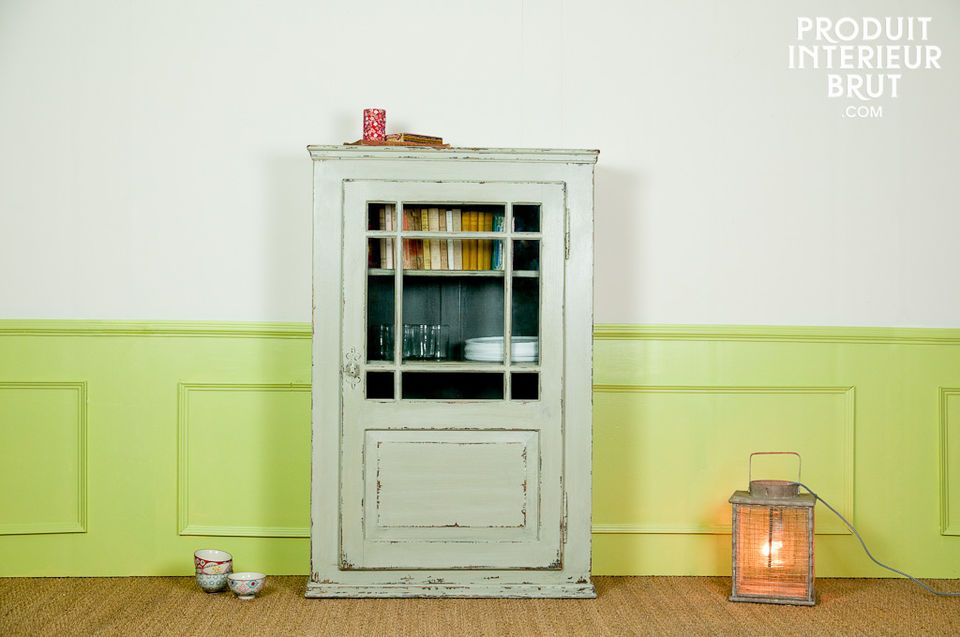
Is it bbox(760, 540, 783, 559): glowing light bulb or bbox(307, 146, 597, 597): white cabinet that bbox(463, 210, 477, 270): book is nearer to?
bbox(307, 146, 597, 597): white cabinet

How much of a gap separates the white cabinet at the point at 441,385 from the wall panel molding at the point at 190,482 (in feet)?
1.47

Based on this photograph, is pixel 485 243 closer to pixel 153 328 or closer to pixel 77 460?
pixel 153 328

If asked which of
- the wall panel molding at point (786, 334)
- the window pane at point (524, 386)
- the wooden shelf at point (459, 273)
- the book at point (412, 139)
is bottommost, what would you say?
the window pane at point (524, 386)

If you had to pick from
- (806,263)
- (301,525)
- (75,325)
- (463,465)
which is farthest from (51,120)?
(806,263)

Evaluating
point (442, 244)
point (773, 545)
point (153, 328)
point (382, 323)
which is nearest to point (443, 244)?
point (442, 244)

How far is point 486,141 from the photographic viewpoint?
369 centimetres

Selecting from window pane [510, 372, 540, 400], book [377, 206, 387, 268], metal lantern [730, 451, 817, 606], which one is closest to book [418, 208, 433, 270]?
book [377, 206, 387, 268]

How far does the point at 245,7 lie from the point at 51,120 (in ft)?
2.87

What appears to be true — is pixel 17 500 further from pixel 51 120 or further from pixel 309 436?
pixel 51 120

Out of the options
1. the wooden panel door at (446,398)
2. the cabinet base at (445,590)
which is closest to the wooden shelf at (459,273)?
the wooden panel door at (446,398)

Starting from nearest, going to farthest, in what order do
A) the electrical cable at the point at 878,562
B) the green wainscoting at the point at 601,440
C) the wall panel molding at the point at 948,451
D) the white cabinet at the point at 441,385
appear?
the white cabinet at the point at 441,385 < the electrical cable at the point at 878,562 < the green wainscoting at the point at 601,440 < the wall panel molding at the point at 948,451

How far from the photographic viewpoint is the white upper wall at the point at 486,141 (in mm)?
3633

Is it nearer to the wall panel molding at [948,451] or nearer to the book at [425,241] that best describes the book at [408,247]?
the book at [425,241]

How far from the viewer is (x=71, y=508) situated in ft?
11.9
